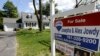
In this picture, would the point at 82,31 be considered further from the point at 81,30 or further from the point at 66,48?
the point at 66,48

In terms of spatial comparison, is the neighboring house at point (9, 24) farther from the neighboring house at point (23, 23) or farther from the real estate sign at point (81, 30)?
the real estate sign at point (81, 30)

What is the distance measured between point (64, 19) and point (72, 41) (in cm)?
59

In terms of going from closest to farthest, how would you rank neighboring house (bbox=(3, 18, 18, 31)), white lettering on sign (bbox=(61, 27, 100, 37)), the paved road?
1. white lettering on sign (bbox=(61, 27, 100, 37))
2. the paved road
3. neighboring house (bbox=(3, 18, 18, 31))

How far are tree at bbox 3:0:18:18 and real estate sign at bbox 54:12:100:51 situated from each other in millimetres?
73649

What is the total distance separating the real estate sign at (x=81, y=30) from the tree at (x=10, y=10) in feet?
242

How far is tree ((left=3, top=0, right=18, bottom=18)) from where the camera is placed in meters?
76.8

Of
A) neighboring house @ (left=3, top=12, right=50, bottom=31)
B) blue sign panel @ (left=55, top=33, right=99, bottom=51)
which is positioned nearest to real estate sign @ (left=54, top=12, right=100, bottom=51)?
blue sign panel @ (left=55, top=33, right=99, bottom=51)

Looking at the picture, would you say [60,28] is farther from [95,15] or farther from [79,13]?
[95,15]

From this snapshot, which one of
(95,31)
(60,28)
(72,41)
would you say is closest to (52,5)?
(60,28)

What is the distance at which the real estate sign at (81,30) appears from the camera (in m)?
3.18

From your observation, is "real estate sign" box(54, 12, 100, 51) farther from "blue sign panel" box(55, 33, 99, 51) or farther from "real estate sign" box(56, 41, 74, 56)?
"real estate sign" box(56, 41, 74, 56)

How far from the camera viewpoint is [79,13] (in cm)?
377

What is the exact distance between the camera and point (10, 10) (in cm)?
7738

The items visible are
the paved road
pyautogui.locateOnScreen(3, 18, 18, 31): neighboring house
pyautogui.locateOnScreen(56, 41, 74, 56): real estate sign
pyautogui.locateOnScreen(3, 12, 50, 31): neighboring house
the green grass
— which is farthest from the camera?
pyautogui.locateOnScreen(3, 12, 50, 31): neighboring house
